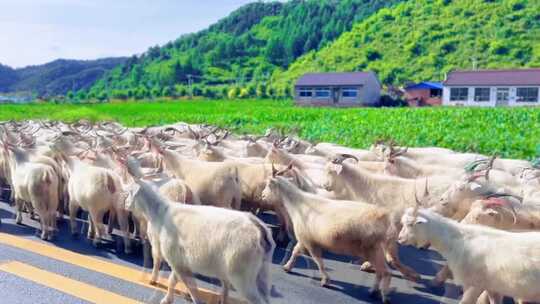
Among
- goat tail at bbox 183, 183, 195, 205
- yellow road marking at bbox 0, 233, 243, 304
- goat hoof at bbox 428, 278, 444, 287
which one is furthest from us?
goat tail at bbox 183, 183, 195, 205

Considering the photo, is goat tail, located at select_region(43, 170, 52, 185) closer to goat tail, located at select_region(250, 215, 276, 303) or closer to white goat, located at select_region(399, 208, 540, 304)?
goat tail, located at select_region(250, 215, 276, 303)

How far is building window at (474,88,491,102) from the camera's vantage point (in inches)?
1900

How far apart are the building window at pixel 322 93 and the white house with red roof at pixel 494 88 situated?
1223cm

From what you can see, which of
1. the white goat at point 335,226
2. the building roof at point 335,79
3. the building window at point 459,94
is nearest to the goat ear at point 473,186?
the white goat at point 335,226

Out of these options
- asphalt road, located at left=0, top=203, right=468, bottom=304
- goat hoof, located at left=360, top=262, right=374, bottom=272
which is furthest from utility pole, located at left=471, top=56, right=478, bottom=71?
goat hoof, located at left=360, top=262, right=374, bottom=272

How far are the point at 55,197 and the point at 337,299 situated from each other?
501 cm

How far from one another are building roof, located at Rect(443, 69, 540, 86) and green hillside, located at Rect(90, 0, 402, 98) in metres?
54.2

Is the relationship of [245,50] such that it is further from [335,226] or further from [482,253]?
[482,253]

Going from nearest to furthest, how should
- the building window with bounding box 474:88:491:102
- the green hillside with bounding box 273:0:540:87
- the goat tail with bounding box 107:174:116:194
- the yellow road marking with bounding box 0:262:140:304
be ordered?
the yellow road marking with bounding box 0:262:140:304, the goat tail with bounding box 107:174:116:194, the building window with bounding box 474:88:491:102, the green hillside with bounding box 273:0:540:87

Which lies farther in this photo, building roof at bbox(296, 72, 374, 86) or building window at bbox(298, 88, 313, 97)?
building window at bbox(298, 88, 313, 97)

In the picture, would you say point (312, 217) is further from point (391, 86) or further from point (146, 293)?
point (391, 86)

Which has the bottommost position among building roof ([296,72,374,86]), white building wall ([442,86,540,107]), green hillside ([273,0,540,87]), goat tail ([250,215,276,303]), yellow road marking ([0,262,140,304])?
white building wall ([442,86,540,107])

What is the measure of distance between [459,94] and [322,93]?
1425 cm

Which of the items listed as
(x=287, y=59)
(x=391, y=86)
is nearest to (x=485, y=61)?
(x=391, y=86)
